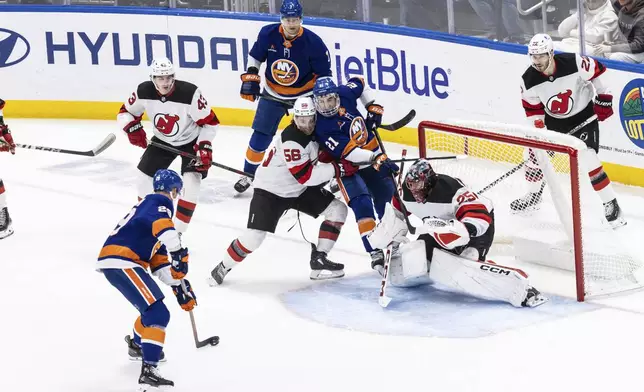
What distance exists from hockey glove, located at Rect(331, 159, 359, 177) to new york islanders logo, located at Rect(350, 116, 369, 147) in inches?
Result: 5.8

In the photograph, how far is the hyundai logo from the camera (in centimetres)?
989

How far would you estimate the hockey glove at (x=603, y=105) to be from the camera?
6.53 m

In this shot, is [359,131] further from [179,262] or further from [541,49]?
[179,262]

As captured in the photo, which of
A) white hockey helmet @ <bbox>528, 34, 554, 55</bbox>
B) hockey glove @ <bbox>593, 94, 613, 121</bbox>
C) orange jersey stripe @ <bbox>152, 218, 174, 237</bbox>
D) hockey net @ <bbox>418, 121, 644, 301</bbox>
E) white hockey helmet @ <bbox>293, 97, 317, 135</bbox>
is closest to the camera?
orange jersey stripe @ <bbox>152, 218, 174, 237</bbox>

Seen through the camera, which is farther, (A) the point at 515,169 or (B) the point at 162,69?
Result: (B) the point at 162,69

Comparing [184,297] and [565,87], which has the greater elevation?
[565,87]

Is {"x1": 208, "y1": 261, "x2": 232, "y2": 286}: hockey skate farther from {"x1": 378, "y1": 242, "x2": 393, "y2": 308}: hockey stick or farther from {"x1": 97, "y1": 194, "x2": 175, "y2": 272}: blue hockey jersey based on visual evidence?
{"x1": 97, "y1": 194, "x2": 175, "y2": 272}: blue hockey jersey

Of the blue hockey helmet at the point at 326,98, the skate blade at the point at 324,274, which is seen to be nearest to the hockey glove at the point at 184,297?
the skate blade at the point at 324,274

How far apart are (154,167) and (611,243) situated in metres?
2.52

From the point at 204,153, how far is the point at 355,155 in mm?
932

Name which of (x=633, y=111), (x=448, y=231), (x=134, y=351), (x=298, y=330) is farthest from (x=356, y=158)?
(x=633, y=111)

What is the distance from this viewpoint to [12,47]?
32.5ft

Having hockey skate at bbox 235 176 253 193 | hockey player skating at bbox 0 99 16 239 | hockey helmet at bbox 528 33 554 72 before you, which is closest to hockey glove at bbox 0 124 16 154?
hockey player skating at bbox 0 99 16 239

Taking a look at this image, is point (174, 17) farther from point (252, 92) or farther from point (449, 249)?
point (449, 249)
